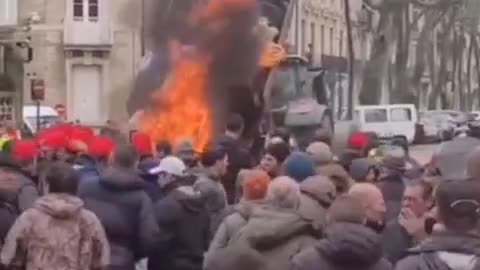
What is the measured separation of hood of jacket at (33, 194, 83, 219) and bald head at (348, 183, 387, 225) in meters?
1.88

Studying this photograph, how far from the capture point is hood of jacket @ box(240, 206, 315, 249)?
908 centimetres

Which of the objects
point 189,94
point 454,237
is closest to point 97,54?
point 189,94

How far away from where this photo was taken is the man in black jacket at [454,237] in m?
7.13

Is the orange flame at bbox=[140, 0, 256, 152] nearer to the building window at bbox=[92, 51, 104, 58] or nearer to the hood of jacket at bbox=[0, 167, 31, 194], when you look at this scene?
the hood of jacket at bbox=[0, 167, 31, 194]

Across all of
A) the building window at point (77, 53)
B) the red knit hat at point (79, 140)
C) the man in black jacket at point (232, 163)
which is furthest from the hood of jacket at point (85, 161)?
the building window at point (77, 53)

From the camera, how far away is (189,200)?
11391 millimetres

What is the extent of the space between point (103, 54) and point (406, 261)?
53030 millimetres

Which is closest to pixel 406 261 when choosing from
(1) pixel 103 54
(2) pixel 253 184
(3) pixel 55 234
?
(2) pixel 253 184

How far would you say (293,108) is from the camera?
30797 mm

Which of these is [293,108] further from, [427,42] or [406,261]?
[427,42]

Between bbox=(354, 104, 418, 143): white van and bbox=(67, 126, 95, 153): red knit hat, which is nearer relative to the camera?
bbox=(67, 126, 95, 153): red knit hat

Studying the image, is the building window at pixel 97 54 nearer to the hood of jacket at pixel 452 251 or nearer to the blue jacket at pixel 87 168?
the blue jacket at pixel 87 168

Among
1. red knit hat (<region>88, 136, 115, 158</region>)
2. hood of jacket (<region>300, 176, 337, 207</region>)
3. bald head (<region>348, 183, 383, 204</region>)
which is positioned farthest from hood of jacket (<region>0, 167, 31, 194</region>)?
bald head (<region>348, 183, 383, 204</region>)

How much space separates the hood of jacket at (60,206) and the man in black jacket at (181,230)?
48.0 inches
